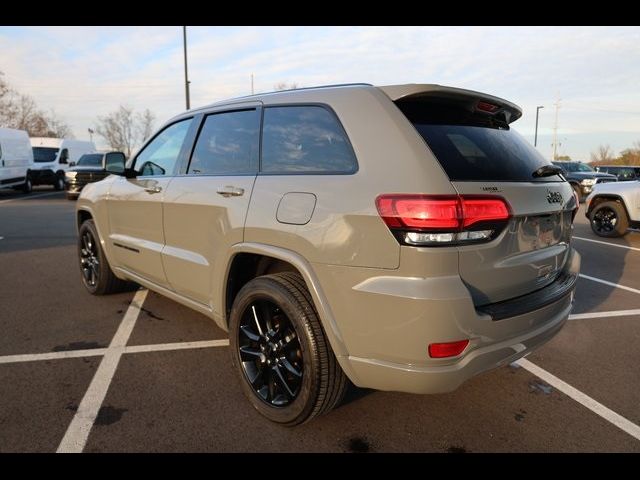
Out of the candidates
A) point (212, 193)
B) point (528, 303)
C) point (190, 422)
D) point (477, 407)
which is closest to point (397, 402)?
point (477, 407)

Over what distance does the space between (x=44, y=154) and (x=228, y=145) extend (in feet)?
69.9

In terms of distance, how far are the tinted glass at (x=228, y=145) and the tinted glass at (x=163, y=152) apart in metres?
0.32

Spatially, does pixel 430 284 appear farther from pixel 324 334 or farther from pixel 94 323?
pixel 94 323

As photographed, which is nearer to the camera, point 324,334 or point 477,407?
point 324,334

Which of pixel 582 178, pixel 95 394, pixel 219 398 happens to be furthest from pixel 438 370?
pixel 582 178

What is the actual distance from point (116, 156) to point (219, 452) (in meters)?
3.05

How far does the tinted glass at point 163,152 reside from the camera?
3486 millimetres

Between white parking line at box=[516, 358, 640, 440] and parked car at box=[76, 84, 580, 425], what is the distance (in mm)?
726

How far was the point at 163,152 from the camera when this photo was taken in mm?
3707

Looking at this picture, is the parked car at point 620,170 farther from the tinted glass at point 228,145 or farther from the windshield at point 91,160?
the windshield at point 91,160

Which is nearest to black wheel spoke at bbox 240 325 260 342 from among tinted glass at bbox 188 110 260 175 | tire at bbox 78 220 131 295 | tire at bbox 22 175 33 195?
tinted glass at bbox 188 110 260 175

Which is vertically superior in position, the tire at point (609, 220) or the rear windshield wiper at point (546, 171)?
the rear windshield wiper at point (546, 171)

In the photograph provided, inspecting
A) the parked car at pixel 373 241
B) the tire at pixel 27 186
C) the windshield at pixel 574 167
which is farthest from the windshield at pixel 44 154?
the windshield at pixel 574 167
